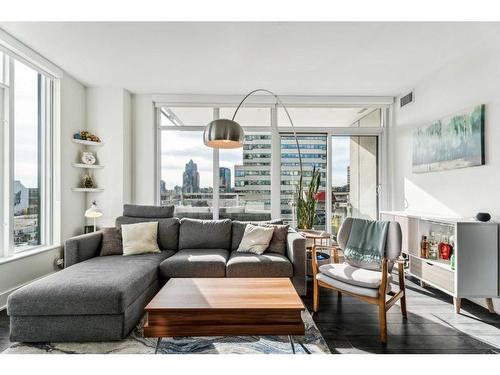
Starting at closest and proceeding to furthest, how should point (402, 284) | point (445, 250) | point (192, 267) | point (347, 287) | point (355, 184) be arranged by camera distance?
point (347, 287)
point (402, 284)
point (192, 267)
point (445, 250)
point (355, 184)

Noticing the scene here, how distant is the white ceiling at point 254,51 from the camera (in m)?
2.84

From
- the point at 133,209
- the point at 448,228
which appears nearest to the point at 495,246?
the point at 448,228

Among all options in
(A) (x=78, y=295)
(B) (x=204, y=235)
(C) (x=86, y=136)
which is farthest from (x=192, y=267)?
(C) (x=86, y=136)

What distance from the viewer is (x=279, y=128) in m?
5.04

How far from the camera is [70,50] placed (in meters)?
3.33

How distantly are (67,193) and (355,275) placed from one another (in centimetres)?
385

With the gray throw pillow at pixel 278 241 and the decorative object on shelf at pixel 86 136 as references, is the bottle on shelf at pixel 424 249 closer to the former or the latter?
the gray throw pillow at pixel 278 241

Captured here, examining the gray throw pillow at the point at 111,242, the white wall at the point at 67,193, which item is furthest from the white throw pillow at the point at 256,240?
the white wall at the point at 67,193

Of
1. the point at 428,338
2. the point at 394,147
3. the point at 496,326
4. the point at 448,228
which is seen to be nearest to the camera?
the point at 428,338

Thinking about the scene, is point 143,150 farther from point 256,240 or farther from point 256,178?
point 256,240

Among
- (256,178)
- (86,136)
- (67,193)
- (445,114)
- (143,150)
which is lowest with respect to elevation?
(67,193)

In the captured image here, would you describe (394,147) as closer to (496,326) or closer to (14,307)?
(496,326)

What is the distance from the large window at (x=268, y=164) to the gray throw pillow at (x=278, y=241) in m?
1.45

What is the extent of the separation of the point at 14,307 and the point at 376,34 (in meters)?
3.92
